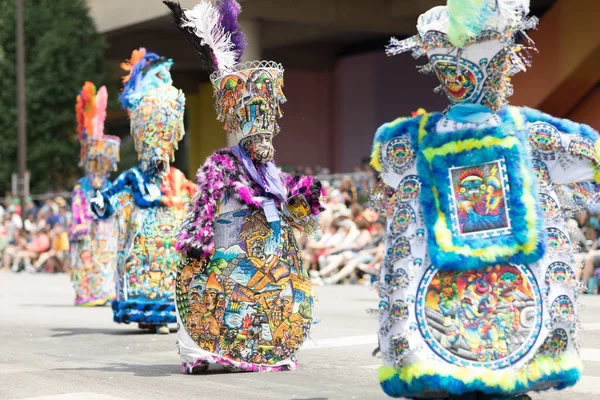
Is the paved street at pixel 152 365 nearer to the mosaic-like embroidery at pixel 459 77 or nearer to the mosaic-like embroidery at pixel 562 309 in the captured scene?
the mosaic-like embroidery at pixel 562 309

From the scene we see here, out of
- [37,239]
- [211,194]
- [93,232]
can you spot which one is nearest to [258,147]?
[211,194]

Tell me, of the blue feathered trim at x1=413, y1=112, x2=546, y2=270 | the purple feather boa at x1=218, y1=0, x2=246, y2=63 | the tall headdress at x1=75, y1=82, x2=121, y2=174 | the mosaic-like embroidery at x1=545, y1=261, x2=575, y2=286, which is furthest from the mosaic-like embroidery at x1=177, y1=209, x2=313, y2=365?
the tall headdress at x1=75, y1=82, x2=121, y2=174

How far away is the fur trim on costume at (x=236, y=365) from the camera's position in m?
8.45

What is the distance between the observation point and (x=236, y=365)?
845cm

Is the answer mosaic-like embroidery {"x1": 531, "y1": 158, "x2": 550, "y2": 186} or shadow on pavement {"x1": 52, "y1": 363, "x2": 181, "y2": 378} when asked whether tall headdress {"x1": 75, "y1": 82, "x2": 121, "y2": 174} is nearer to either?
shadow on pavement {"x1": 52, "y1": 363, "x2": 181, "y2": 378}

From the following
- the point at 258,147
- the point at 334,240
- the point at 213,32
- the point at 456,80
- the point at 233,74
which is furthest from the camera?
the point at 334,240

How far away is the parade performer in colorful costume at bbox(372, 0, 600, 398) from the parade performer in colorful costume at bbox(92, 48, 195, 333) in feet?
17.9

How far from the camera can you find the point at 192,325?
27.8ft

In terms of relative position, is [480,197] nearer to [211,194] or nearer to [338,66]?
[211,194]

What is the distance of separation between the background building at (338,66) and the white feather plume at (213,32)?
16.4 metres

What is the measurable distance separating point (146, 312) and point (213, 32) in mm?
3502

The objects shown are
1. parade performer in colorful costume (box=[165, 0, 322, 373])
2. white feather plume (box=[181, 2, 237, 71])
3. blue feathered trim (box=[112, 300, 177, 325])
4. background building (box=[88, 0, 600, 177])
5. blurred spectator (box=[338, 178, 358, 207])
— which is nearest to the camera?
parade performer in colorful costume (box=[165, 0, 322, 373])

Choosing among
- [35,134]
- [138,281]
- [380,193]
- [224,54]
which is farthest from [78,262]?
[35,134]

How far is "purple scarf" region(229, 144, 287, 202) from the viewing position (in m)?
8.55
